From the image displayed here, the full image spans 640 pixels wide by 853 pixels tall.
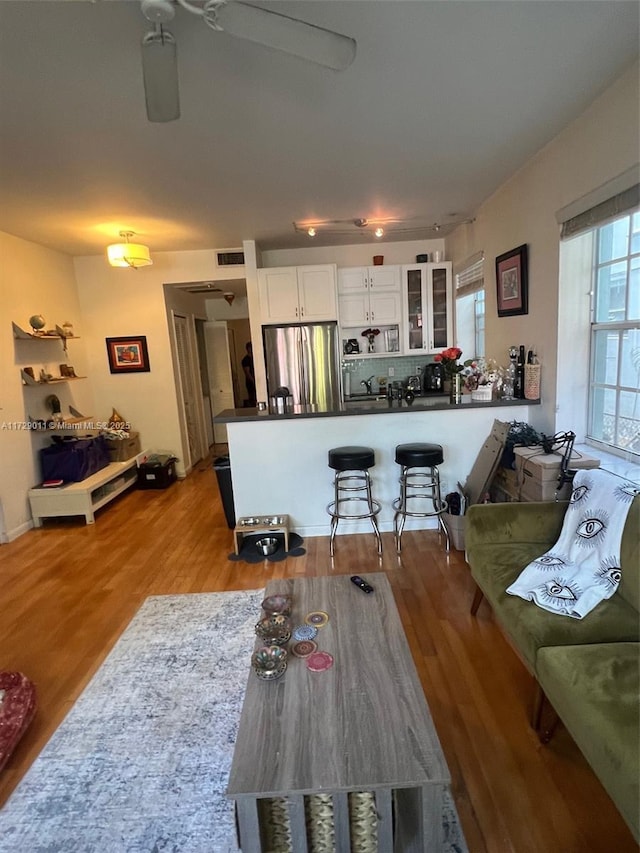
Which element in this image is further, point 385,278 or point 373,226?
point 385,278

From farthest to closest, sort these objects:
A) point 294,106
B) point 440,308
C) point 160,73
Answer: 1. point 440,308
2. point 294,106
3. point 160,73

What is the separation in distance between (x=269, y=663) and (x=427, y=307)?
14.3 ft

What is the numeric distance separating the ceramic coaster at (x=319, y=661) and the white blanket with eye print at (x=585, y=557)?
82 cm

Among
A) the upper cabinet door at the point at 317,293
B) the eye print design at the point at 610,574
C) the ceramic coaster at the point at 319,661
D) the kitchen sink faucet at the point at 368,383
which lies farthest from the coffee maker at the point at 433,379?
the ceramic coaster at the point at 319,661

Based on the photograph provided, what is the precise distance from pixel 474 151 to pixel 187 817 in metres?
3.56

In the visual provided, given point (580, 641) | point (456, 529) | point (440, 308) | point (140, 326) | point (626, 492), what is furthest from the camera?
point (140, 326)

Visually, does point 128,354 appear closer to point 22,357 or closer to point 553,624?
point 22,357

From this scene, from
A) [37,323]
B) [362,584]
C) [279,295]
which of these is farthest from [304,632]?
[37,323]

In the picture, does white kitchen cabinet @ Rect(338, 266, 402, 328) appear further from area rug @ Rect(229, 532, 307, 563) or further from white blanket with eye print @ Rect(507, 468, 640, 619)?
white blanket with eye print @ Rect(507, 468, 640, 619)

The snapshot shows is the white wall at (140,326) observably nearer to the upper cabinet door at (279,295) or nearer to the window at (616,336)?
the upper cabinet door at (279,295)

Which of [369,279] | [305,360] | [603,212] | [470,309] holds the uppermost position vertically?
[369,279]

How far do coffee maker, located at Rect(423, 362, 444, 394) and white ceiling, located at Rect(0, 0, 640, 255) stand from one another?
6.54 feet

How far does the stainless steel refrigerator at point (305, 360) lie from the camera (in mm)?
4918

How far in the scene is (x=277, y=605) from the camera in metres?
1.79
